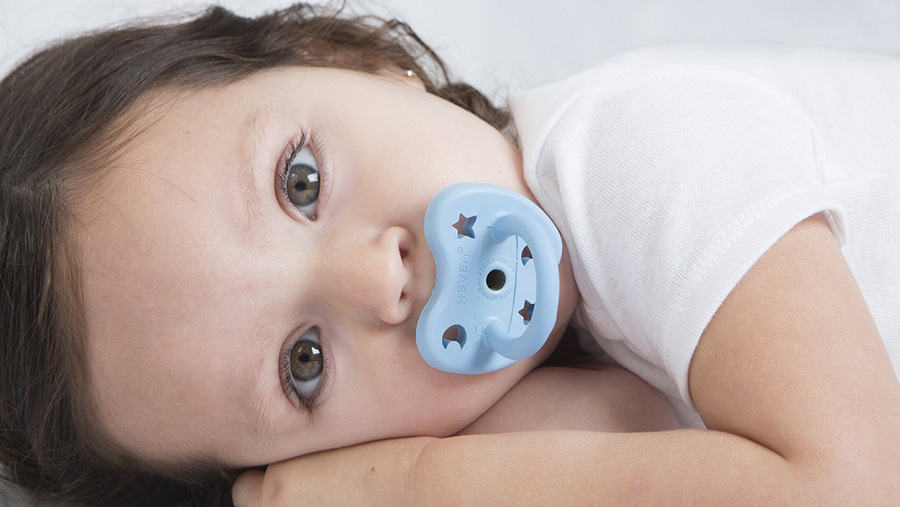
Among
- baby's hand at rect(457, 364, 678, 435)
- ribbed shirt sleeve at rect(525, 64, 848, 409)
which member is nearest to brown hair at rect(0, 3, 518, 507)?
ribbed shirt sleeve at rect(525, 64, 848, 409)

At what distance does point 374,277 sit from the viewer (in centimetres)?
73

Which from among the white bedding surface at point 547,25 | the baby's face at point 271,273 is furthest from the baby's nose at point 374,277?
the white bedding surface at point 547,25

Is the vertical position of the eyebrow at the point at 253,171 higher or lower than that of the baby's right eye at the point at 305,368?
higher

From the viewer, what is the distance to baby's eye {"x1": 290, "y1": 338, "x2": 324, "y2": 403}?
0.81 metres

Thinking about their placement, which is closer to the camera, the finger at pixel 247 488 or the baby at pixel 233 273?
the baby at pixel 233 273

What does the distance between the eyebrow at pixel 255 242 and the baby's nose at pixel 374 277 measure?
8cm

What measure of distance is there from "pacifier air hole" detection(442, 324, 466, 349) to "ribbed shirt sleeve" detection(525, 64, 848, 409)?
15cm

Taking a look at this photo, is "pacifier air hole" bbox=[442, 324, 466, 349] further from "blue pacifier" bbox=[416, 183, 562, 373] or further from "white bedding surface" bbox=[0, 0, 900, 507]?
"white bedding surface" bbox=[0, 0, 900, 507]

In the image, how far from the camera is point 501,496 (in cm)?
69

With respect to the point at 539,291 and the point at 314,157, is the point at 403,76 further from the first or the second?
the point at 539,291

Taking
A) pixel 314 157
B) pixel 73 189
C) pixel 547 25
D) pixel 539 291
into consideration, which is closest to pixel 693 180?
pixel 539 291

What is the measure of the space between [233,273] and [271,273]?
0.04 meters

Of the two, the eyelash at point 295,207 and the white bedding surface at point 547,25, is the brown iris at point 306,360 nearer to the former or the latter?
the eyelash at point 295,207

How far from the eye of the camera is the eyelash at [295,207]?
2.62ft
